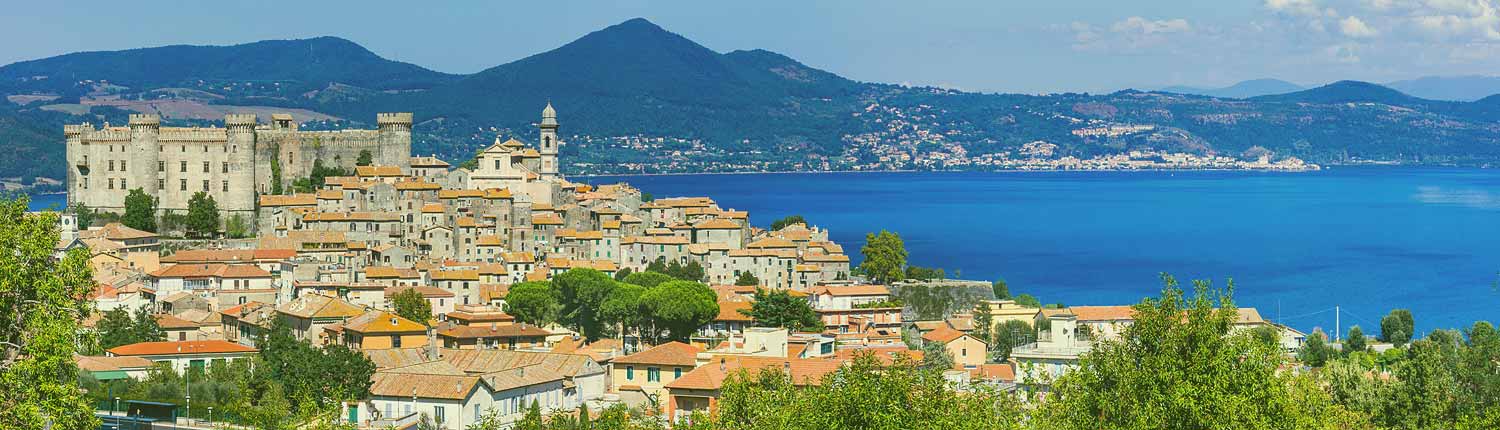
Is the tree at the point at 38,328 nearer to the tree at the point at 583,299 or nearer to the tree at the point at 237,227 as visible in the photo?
the tree at the point at 583,299

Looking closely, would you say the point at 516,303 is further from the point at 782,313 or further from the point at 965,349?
the point at 965,349

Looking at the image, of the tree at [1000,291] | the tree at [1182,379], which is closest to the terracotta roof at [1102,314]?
the tree at [1000,291]

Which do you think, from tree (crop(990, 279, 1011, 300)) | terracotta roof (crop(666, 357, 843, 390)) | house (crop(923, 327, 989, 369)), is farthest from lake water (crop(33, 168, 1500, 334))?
terracotta roof (crop(666, 357, 843, 390))

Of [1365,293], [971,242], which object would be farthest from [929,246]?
[1365,293]

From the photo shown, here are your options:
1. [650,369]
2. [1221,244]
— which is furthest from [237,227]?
[1221,244]

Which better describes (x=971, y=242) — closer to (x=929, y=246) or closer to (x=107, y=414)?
(x=929, y=246)
